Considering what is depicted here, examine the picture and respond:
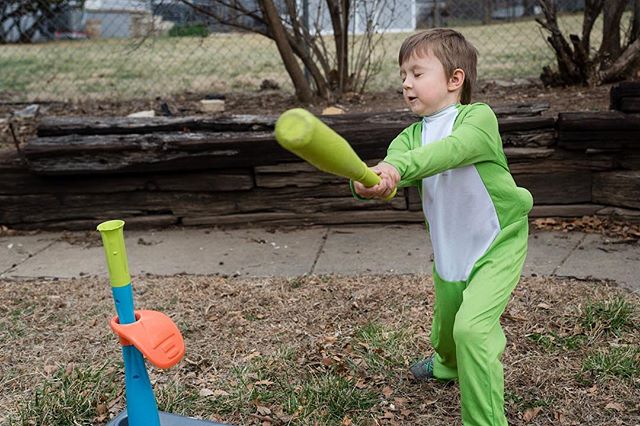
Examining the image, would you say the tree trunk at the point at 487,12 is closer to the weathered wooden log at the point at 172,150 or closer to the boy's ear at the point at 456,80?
the weathered wooden log at the point at 172,150

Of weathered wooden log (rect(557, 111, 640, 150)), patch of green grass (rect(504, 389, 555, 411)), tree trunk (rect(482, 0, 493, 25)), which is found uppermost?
tree trunk (rect(482, 0, 493, 25))

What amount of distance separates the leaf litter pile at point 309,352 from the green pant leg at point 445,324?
0.30 feet

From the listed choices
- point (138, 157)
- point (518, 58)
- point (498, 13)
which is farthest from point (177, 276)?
point (498, 13)

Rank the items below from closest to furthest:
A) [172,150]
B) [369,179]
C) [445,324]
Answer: [369,179] < [445,324] < [172,150]

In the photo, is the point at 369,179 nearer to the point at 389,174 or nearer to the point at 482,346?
the point at 389,174

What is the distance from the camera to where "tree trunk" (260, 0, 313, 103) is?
639 cm

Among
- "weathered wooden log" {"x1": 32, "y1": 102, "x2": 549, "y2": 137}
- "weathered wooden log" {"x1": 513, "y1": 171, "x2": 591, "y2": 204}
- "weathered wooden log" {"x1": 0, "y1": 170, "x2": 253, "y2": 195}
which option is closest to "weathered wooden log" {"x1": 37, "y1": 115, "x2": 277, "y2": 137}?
→ "weathered wooden log" {"x1": 32, "y1": 102, "x2": 549, "y2": 137}

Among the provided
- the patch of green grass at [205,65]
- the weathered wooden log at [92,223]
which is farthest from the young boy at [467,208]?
the patch of green grass at [205,65]

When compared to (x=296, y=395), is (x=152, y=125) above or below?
above

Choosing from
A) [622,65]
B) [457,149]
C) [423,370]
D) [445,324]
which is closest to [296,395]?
[423,370]

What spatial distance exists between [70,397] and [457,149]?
6.02ft

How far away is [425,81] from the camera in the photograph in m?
2.73

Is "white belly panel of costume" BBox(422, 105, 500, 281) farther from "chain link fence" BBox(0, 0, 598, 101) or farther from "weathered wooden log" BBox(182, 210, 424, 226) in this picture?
"chain link fence" BBox(0, 0, 598, 101)

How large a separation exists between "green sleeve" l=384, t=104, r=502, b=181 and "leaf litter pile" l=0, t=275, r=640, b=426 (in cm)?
110
